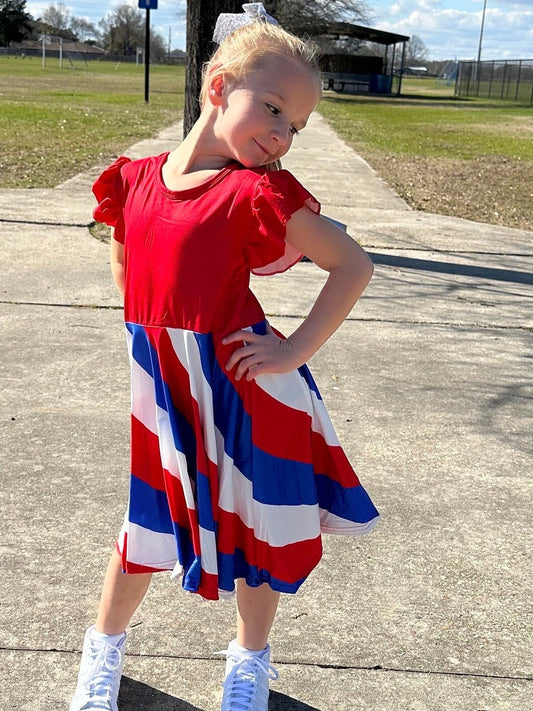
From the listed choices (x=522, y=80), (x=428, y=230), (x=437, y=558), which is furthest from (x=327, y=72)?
(x=437, y=558)

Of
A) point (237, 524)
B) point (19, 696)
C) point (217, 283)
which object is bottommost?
point (19, 696)

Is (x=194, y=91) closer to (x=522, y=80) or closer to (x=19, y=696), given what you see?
(x=19, y=696)

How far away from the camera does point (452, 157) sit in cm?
1519

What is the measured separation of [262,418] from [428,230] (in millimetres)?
6208

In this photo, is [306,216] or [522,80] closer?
[306,216]

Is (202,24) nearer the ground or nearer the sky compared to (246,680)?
nearer the sky

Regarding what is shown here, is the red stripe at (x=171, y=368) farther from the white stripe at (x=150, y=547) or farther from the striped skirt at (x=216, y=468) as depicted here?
the white stripe at (x=150, y=547)

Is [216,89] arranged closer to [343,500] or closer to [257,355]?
[257,355]

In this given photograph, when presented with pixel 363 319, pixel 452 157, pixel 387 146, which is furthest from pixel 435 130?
pixel 363 319

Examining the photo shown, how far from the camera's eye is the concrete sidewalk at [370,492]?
81.2 inches

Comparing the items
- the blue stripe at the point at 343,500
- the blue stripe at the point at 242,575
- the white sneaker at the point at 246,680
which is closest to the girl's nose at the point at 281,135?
the blue stripe at the point at 343,500

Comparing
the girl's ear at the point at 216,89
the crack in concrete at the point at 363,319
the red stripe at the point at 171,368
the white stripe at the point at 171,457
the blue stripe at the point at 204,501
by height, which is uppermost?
the girl's ear at the point at 216,89

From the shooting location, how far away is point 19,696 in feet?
6.35

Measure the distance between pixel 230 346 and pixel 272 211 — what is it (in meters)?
0.28
